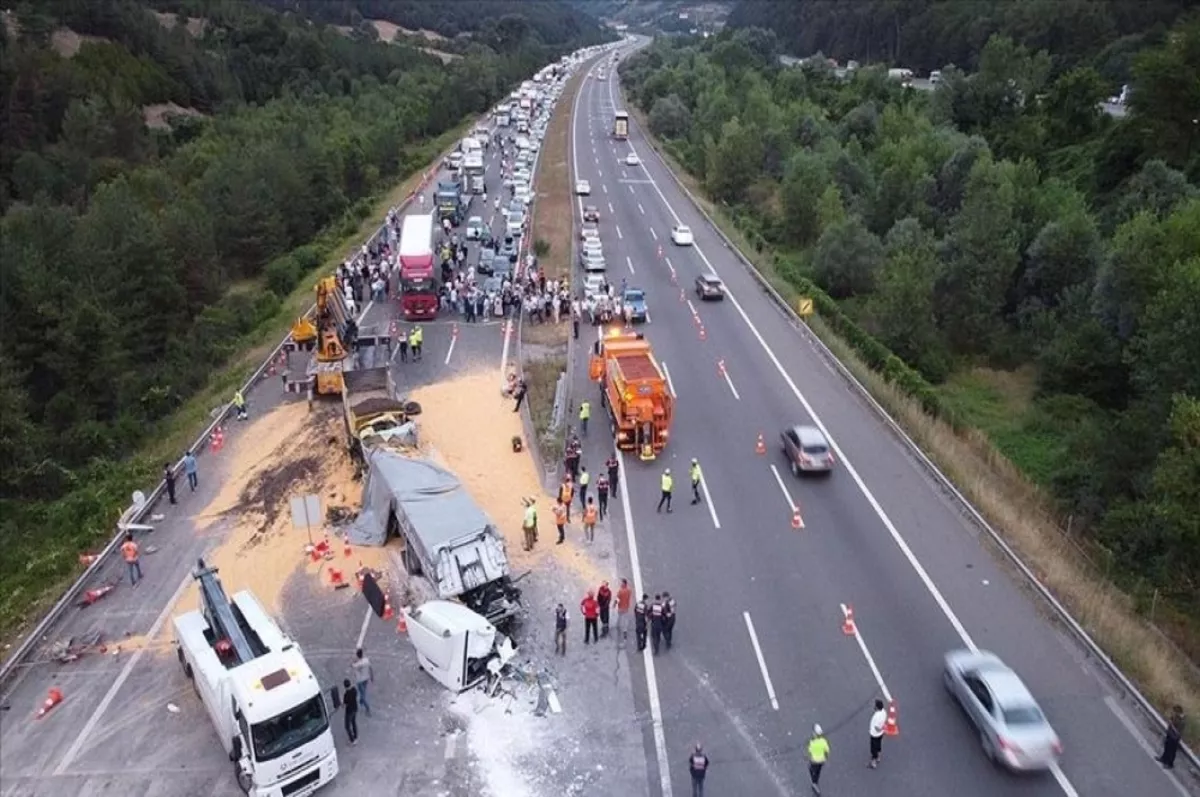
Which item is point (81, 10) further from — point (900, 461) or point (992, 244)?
point (900, 461)

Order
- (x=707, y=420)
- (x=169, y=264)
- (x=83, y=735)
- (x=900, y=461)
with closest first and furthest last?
1. (x=83, y=735)
2. (x=900, y=461)
3. (x=707, y=420)
4. (x=169, y=264)

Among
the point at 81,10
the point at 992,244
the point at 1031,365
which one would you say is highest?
the point at 81,10

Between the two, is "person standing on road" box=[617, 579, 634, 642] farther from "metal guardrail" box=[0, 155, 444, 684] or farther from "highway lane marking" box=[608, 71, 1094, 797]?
"metal guardrail" box=[0, 155, 444, 684]

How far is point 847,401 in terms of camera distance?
120 feet

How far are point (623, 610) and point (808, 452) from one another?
32.2 ft

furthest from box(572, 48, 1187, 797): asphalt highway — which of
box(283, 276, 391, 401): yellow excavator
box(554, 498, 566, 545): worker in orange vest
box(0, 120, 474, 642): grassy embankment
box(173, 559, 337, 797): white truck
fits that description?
box(0, 120, 474, 642): grassy embankment

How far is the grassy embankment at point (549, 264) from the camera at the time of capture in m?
34.7

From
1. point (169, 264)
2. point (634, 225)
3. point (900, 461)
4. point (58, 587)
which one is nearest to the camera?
point (58, 587)

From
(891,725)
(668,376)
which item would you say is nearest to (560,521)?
(891,725)

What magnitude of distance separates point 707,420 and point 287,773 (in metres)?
20.8

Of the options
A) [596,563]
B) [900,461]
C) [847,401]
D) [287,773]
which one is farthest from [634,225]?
[287,773]

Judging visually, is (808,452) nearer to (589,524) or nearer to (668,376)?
(589,524)

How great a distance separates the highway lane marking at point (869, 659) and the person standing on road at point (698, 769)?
16.6 ft

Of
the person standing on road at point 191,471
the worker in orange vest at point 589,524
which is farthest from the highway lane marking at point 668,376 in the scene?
the person standing on road at point 191,471
